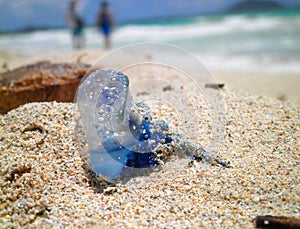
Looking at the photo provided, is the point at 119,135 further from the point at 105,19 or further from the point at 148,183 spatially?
the point at 105,19

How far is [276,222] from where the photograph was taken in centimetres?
192

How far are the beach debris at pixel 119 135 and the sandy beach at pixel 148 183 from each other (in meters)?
0.10

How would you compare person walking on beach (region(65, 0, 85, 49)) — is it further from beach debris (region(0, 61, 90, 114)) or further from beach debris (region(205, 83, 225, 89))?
beach debris (region(205, 83, 225, 89))

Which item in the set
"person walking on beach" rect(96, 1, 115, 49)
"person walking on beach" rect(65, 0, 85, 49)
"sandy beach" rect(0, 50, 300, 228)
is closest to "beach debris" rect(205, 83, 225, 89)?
"sandy beach" rect(0, 50, 300, 228)

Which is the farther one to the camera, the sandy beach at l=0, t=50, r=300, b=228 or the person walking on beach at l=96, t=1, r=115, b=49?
the person walking on beach at l=96, t=1, r=115, b=49

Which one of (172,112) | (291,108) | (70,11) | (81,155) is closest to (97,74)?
(81,155)

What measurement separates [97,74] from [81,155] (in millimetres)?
682

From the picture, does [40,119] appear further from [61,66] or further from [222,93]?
[222,93]

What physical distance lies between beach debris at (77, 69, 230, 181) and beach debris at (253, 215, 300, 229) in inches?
27.5

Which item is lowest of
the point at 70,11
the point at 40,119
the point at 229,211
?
the point at 229,211

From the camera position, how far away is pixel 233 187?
2.38m

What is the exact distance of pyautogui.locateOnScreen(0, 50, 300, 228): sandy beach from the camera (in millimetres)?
2137

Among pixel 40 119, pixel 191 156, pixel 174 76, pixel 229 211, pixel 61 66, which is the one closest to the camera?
→ pixel 229 211

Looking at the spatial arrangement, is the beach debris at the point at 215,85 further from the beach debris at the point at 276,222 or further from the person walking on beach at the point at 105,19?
the person walking on beach at the point at 105,19
